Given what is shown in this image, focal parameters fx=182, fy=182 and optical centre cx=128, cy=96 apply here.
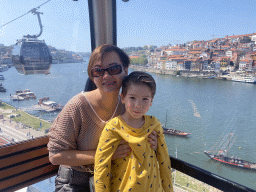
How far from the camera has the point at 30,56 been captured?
3.67ft

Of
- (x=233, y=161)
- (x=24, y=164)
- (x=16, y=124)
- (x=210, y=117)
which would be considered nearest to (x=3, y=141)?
(x=24, y=164)

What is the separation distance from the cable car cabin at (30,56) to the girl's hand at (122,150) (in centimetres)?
82

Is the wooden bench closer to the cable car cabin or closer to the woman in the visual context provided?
the woman

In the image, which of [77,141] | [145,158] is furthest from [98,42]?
[145,158]

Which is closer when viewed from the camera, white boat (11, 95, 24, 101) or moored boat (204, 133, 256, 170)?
white boat (11, 95, 24, 101)

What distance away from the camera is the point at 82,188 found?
30.1 inches

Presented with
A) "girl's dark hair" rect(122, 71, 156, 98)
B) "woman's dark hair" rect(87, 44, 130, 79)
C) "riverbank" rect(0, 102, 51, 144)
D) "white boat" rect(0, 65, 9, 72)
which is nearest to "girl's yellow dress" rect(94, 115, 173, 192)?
"girl's dark hair" rect(122, 71, 156, 98)

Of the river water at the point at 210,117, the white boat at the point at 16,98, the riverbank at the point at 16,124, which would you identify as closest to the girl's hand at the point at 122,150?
the riverbank at the point at 16,124

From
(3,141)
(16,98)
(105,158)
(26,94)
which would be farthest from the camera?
(26,94)

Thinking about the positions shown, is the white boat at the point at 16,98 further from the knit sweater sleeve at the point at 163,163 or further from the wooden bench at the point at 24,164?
the knit sweater sleeve at the point at 163,163

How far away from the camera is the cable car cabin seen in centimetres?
110

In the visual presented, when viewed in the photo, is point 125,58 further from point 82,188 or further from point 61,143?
Result: point 82,188

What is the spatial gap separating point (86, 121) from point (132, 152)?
227 millimetres

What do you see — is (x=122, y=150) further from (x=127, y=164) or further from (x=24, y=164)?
(x=24, y=164)
